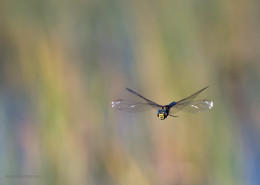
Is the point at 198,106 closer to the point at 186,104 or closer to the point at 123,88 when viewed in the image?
the point at 186,104

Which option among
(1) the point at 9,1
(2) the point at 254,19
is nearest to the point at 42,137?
(1) the point at 9,1

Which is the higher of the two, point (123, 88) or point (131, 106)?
point (123, 88)

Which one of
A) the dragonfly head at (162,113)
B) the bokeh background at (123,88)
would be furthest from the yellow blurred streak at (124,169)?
the dragonfly head at (162,113)

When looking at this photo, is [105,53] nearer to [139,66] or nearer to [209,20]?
[139,66]

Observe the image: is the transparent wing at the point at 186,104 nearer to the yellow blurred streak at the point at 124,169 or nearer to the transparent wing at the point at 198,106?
the transparent wing at the point at 198,106

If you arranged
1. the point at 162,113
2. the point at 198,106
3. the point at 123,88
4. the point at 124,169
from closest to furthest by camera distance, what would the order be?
the point at 162,113, the point at 198,106, the point at 124,169, the point at 123,88

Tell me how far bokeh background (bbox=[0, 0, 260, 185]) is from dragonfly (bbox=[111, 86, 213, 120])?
108mm

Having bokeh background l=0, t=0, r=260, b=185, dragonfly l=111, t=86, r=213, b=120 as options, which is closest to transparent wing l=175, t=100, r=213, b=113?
dragonfly l=111, t=86, r=213, b=120

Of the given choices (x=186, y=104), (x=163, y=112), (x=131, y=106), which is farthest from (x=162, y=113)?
(x=131, y=106)

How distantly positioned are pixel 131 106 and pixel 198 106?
53 centimetres

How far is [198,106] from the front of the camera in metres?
2.56

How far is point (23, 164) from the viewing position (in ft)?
9.09

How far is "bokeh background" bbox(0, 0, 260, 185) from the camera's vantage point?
8.86 feet

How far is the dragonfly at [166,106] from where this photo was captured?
8.17 feet
